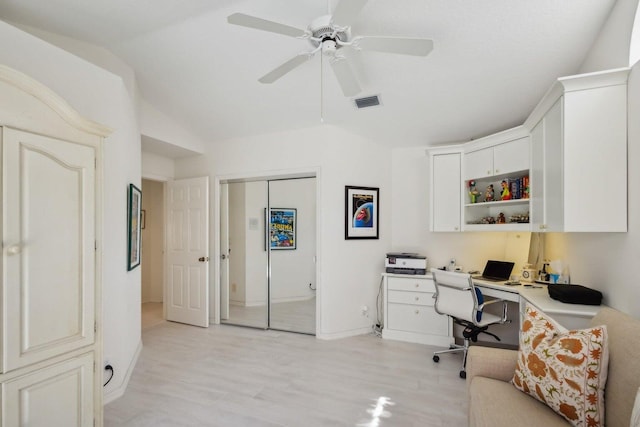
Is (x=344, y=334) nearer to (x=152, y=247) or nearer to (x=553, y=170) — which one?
(x=553, y=170)

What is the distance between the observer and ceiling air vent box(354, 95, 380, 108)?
127 inches

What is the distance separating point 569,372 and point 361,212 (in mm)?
2770

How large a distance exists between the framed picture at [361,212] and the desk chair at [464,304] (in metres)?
1.06

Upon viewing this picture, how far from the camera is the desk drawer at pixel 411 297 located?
11.9 ft

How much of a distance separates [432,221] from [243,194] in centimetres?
259

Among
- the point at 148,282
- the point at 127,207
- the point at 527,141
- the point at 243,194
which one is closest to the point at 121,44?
the point at 127,207

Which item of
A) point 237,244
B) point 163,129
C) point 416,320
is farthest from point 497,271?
point 163,129

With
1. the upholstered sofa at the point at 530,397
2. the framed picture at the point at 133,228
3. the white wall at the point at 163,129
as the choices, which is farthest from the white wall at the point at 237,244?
the upholstered sofa at the point at 530,397

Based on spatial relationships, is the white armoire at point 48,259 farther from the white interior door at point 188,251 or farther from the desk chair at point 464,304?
the desk chair at point 464,304

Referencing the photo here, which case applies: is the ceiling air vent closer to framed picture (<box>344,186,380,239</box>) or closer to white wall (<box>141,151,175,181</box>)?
framed picture (<box>344,186,380,239</box>)

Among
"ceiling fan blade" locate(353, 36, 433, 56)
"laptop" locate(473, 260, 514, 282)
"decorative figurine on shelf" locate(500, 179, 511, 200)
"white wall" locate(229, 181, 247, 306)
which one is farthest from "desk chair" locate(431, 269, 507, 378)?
"white wall" locate(229, 181, 247, 306)

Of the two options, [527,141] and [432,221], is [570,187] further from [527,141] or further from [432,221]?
[432,221]

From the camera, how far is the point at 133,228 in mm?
3062

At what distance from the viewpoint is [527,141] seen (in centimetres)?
295
